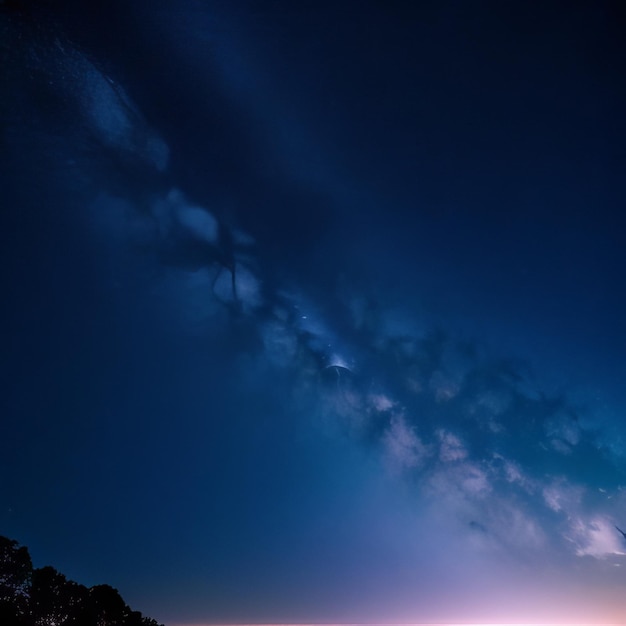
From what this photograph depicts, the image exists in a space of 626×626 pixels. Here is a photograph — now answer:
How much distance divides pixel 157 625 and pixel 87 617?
36.1ft

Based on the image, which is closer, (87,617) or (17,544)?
(17,544)

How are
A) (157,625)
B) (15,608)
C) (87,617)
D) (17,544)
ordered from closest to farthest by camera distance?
(15,608) → (17,544) → (87,617) → (157,625)

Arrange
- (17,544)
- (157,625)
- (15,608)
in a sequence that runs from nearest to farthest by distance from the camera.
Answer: (15,608) < (17,544) < (157,625)

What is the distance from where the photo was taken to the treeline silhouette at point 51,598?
34013mm

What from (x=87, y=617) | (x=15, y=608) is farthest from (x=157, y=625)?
(x=15, y=608)

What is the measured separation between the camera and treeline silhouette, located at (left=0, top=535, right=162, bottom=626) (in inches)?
1339

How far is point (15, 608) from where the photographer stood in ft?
107

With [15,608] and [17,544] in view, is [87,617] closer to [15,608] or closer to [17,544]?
[15,608]

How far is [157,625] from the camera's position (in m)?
45.2

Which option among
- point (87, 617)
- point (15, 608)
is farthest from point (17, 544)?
point (87, 617)

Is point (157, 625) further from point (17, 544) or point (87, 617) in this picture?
point (17, 544)

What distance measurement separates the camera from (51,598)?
36312 millimetres

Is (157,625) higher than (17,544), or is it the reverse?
(17,544)

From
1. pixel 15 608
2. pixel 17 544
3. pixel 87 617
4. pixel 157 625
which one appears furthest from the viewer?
pixel 157 625
